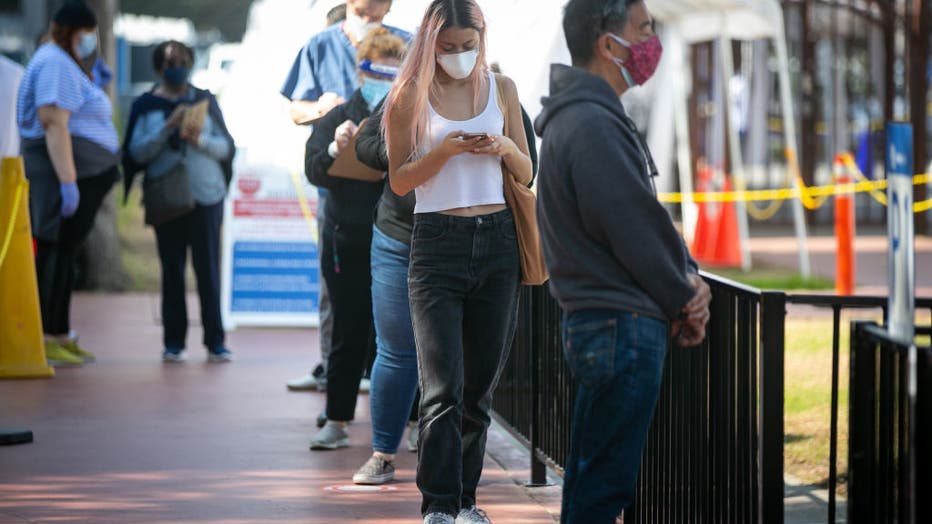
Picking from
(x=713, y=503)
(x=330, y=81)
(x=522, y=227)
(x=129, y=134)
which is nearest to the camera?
(x=713, y=503)

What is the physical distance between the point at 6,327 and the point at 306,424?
7.57 feet

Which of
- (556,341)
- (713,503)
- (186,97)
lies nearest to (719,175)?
(186,97)

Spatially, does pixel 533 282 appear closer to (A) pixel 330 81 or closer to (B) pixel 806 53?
(A) pixel 330 81

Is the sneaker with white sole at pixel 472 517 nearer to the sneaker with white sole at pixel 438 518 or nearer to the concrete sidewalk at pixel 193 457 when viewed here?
the sneaker with white sole at pixel 438 518

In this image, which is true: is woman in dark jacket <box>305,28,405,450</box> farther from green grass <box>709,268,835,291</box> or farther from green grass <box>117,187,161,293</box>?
green grass <box>709,268,835,291</box>

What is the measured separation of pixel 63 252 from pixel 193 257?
0.82m

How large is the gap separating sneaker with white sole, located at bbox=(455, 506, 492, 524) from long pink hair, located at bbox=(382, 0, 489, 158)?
1.29 metres

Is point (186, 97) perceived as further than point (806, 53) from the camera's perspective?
No

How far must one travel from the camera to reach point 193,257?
9.47 m

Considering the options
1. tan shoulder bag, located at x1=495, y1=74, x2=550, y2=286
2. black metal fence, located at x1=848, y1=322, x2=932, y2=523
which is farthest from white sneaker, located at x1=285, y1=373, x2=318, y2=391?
black metal fence, located at x1=848, y1=322, x2=932, y2=523

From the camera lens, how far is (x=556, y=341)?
5750 mm

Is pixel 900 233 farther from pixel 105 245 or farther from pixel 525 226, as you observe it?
pixel 105 245

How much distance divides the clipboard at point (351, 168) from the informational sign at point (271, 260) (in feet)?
18.1

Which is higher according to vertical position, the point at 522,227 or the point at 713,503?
the point at 522,227
